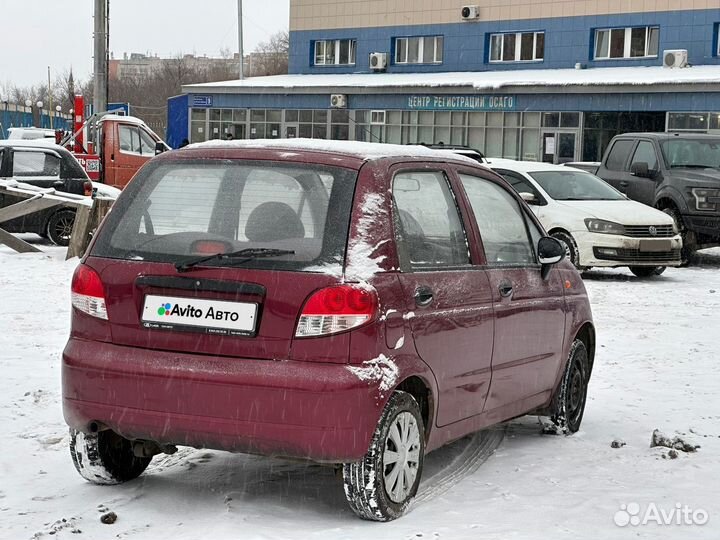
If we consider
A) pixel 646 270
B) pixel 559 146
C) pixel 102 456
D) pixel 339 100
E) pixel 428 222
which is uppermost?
pixel 339 100

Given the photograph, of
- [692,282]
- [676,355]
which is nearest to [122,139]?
[692,282]

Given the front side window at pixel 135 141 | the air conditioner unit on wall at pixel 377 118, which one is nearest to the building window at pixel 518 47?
the air conditioner unit on wall at pixel 377 118

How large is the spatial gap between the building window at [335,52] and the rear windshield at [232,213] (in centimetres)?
5029

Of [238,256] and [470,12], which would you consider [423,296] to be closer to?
[238,256]

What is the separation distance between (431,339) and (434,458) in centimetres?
128

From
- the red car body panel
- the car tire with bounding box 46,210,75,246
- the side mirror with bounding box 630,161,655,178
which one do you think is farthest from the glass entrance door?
the red car body panel

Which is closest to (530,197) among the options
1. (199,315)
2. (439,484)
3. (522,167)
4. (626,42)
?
(522,167)

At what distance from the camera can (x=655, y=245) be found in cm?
1708

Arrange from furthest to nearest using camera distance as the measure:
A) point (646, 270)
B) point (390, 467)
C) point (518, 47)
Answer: point (518, 47), point (646, 270), point (390, 467)

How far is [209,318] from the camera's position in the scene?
16.8ft

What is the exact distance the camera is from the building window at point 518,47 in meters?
48.8

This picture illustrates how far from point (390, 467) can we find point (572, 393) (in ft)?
7.54

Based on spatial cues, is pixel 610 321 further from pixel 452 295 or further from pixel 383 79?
pixel 383 79

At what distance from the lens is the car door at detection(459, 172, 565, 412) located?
620 centimetres
